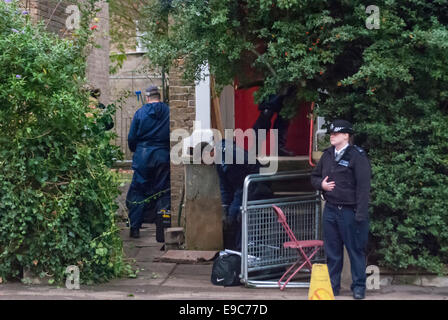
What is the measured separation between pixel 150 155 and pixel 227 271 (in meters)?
3.28

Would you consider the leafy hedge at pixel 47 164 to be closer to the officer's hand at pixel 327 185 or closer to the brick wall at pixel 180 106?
the officer's hand at pixel 327 185

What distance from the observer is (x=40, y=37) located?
22.0 feet

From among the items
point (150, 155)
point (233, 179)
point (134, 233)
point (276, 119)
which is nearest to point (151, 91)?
point (150, 155)

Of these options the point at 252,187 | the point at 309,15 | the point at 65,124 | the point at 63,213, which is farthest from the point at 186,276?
the point at 309,15

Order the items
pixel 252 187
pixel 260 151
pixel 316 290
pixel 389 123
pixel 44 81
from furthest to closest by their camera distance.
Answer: pixel 260 151, pixel 252 187, pixel 389 123, pixel 44 81, pixel 316 290

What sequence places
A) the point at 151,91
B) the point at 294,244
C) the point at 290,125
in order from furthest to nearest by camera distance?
the point at 290,125 < the point at 151,91 < the point at 294,244

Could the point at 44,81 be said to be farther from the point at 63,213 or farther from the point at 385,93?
the point at 385,93

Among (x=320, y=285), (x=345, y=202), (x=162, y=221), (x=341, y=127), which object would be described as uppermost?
(x=341, y=127)

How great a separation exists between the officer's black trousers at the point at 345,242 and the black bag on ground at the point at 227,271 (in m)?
1.06

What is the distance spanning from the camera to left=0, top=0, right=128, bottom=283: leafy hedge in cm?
638

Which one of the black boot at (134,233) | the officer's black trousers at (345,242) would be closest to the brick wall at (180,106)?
the black boot at (134,233)

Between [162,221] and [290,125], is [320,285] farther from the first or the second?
[290,125]

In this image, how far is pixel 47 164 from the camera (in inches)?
258

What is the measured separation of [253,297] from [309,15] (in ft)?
9.64
